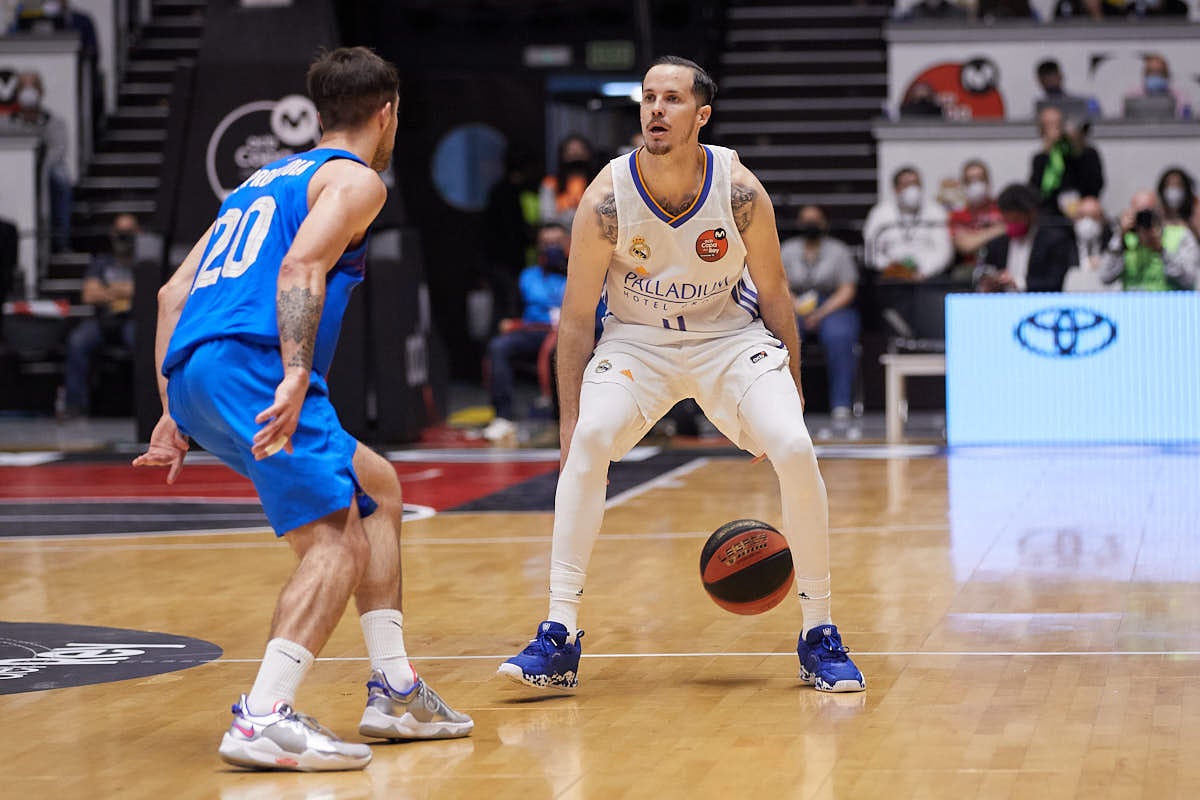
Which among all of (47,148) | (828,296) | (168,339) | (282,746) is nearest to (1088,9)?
(828,296)

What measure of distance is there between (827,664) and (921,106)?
13688mm

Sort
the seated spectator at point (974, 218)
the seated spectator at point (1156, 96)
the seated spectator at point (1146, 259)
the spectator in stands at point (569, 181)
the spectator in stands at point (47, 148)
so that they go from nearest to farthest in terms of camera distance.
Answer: the seated spectator at point (1146, 259) → the seated spectator at point (974, 218) → the spectator in stands at point (569, 181) → the seated spectator at point (1156, 96) → the spectator in stands at point (47, 148)

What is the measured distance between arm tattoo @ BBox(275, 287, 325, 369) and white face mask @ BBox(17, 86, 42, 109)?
627 inches

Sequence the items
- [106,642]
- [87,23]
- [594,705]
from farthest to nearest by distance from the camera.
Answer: [87,23], [106,642], [594,705]

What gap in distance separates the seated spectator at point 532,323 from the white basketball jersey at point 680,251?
8.87 metres

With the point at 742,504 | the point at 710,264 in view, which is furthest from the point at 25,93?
the point at 710,264

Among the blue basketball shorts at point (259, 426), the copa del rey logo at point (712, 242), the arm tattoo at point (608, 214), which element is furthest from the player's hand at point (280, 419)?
the copa del rey logo at point (712, 242)

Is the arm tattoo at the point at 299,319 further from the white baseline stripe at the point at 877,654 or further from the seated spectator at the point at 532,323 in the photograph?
the seated spectator at the point at 532,323

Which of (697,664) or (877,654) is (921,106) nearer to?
(877,654)

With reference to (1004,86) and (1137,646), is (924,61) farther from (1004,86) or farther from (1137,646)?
(1137,646)

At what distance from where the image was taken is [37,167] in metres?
19.1

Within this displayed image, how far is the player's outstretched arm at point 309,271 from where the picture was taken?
429 cm

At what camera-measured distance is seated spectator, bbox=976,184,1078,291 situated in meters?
13.9

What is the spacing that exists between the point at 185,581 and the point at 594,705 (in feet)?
9.95
